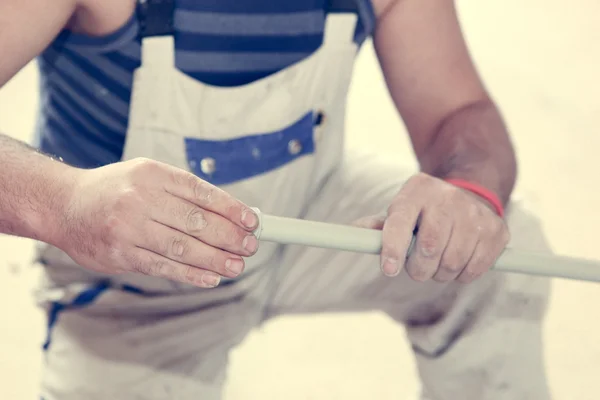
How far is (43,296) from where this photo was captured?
69 cm

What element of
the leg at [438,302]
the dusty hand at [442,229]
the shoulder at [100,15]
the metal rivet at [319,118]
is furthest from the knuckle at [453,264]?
the shoulder at [100,15]

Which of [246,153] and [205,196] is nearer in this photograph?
[205,196]

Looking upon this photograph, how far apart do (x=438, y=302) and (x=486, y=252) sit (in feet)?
0.46

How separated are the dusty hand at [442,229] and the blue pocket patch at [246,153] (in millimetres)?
140

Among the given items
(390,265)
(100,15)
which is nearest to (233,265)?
(390,265)

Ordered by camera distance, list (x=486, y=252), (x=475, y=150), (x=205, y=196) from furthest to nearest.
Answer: (x=475, y=150) < (x=486, y=252) < (x=205, y=196)

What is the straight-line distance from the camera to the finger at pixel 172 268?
1.45 ft

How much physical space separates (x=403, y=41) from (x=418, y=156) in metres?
0.12

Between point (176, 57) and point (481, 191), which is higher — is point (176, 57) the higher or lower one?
the higher one

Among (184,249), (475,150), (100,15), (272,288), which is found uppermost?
(100,15)

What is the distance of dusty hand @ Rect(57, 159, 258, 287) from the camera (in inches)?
17.0

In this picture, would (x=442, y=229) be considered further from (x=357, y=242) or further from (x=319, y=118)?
(x=319, y=118)

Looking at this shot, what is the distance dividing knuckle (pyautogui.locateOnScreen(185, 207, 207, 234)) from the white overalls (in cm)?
18

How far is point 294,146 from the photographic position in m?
0.66
